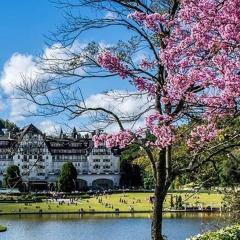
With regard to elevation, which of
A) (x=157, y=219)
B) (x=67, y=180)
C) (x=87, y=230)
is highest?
(x=67, y=180)

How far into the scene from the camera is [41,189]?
→ 13250cm

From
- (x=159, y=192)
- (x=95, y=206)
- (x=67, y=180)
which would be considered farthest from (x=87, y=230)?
(x=67, y=180)

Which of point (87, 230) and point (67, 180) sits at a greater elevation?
point (67, 180)

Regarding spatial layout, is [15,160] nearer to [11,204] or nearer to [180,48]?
[11,204]

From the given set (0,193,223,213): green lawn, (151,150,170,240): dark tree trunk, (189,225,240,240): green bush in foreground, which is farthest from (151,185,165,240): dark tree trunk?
(0,193,223,213): green lawn

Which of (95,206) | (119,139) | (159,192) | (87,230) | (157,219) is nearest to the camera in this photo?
(119,139)

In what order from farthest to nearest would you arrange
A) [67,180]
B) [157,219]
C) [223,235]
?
[67,180] < [223,235] < [157,219]

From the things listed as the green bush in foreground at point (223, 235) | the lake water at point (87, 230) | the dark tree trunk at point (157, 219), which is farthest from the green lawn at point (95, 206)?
the dark tree trunk at point (157, 219)

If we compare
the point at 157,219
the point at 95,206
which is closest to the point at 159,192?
the point at 157,219

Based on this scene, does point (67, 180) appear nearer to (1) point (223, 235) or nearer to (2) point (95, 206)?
(2) point (95, 206)

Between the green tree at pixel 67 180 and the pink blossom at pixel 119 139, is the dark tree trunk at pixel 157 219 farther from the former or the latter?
the green tree at pixel 67 180

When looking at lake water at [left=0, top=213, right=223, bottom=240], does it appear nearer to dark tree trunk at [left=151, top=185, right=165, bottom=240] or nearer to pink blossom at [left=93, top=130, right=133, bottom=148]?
dark tree trunk at [left=151, top=185, right=165, bottom=240]

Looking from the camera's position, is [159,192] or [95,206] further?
[95,206]

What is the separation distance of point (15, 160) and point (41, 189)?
→ 28.8ft
